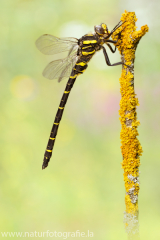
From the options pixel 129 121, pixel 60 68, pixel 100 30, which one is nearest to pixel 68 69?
pixel 60 68

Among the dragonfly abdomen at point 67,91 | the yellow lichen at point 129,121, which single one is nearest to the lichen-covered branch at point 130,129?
the yellow lichen at point 129,121

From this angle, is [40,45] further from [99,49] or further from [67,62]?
[99,49]

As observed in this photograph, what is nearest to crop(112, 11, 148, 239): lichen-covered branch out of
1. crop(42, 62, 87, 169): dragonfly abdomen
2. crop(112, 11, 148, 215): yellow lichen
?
crop(112, 11, 148, 215): yellow lichen

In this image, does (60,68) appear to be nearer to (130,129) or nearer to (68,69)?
(68,69)

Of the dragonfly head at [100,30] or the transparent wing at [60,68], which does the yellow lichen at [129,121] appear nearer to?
the dragonfly head at [100,30]

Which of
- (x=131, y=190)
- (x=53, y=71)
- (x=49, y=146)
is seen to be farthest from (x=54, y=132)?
(x=131, y=190)

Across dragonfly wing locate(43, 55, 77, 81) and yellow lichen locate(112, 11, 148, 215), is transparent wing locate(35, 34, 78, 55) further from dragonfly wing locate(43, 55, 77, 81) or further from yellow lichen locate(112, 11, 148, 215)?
yellow lichen locate(112, 11, 148, 215)
